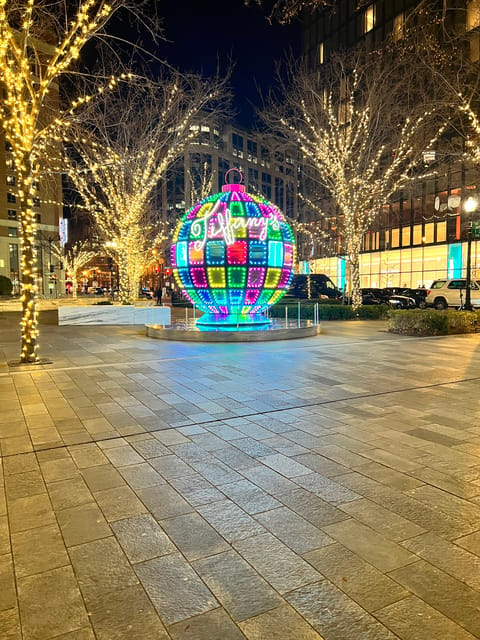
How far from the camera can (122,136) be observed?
20703 millimetres

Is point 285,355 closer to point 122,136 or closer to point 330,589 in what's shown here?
point 330,589

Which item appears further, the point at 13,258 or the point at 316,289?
the point at 13,258

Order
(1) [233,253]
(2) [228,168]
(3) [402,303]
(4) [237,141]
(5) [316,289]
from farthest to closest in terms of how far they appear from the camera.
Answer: (4) [237,141] → (2) [228,168] → (5) [316,289] → (3) [402,303] → (1) [233,253]

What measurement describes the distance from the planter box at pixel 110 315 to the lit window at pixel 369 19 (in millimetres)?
37475

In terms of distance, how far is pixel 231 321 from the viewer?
1581 centimetres

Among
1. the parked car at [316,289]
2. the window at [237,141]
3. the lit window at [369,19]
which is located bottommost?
the parked car at [316,289]

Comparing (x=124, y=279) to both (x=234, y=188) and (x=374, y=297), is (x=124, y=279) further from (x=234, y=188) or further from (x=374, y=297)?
(x=374, y=297)

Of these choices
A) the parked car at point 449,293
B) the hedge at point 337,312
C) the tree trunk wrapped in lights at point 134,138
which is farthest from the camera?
the parked car at point 449,293

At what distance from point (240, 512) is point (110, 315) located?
17.8 metres

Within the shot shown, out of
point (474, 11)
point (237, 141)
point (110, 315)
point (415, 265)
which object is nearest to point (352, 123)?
point (474, 11)

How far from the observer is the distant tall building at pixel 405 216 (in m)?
35.5

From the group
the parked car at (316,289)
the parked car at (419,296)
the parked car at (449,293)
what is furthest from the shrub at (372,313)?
the parked car at (316,289)

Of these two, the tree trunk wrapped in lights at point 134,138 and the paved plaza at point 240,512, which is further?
the tree trunk wrapped in lights at point 134,138

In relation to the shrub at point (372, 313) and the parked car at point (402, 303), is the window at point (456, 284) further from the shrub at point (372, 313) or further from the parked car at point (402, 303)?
the shrub at point (372, 313)
